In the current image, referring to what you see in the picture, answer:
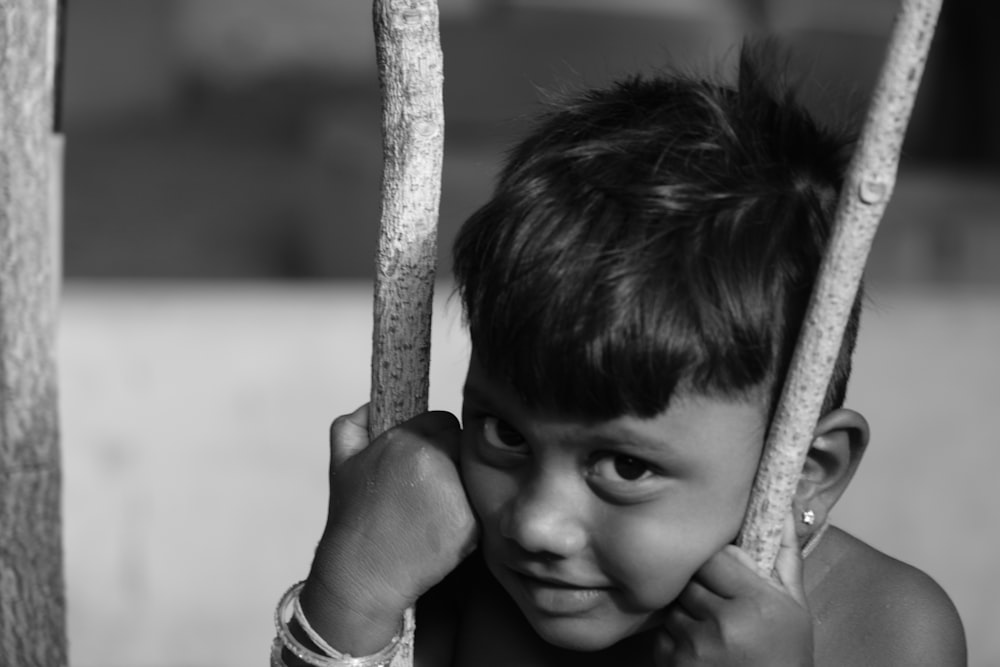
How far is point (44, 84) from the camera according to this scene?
1609 millimetres

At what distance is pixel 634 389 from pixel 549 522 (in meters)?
0.13

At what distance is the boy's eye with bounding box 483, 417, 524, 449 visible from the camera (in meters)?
1.18

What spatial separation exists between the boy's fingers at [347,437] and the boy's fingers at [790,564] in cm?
46

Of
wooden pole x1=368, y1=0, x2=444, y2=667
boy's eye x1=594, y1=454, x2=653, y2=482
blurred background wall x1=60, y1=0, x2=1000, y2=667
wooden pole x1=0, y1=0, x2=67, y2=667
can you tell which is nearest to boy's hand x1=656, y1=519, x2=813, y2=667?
boy's eye x1=594, y1=454, x2=653, y2=482

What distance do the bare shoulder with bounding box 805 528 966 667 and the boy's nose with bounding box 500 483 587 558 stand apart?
37 cm

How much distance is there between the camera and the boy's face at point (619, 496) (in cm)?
112

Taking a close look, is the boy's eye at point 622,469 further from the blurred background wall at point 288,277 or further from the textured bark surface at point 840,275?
the blurred background wall at point 288,277

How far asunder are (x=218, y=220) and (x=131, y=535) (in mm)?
1183

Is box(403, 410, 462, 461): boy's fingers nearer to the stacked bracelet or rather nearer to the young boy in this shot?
the young boy

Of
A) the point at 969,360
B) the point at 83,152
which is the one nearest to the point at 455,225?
the point at 83,152

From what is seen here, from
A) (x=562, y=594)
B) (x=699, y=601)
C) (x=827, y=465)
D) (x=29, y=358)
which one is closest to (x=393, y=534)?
(x=562, y=594)

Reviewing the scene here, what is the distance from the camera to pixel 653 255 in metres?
1.11

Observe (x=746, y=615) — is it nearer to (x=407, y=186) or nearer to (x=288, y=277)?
(x=407, y=186)

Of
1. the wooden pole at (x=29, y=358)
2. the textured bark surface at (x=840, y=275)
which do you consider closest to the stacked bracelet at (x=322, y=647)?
the textured bark surface at (x=840, y=275)
